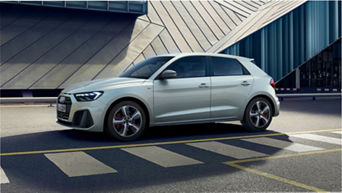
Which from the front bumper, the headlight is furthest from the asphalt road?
the headlight

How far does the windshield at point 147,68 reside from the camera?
854cm

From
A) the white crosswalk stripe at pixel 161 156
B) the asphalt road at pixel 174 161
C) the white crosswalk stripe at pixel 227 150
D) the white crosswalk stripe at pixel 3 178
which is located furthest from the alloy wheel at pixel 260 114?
the white crosswalk stripe at pixel 3 178

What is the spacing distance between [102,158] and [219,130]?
390 centimetres

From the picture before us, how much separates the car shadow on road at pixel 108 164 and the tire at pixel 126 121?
0.21 metres

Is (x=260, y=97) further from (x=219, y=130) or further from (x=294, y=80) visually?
(x=294, y=80)

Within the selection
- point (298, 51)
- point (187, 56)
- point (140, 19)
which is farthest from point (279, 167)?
point (140, 19)

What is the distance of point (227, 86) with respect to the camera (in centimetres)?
905

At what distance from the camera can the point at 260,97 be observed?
9.57m

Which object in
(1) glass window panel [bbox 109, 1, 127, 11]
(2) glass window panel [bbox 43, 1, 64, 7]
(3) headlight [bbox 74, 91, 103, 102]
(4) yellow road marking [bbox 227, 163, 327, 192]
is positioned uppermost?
(1) glass window panel [bbox 109, 1, 127, 11]

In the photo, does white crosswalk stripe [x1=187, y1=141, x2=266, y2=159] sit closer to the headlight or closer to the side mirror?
the side mirror

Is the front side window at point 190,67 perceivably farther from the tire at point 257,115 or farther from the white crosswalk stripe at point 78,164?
the white crosswalk stripe at point 78,164

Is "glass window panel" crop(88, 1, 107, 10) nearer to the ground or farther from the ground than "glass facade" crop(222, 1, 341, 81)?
farther from the ground

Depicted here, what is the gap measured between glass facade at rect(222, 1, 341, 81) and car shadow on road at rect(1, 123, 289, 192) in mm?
18112

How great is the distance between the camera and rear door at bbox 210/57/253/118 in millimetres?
8906
